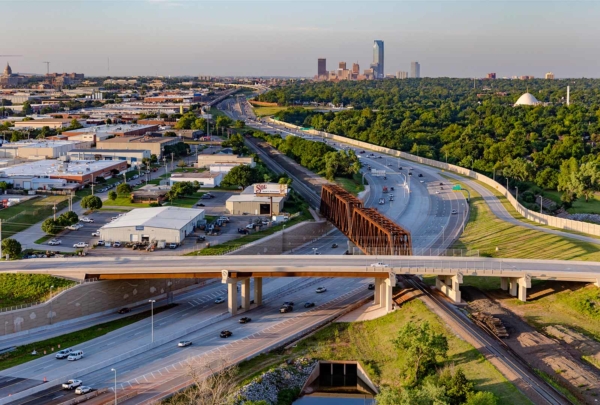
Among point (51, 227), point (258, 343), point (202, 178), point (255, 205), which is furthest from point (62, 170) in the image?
point (258, 343)

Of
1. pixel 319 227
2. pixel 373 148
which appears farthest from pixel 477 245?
pixel 373 148

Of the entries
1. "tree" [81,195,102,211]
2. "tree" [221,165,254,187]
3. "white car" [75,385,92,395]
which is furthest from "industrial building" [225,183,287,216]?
"white car" [75,385,92,395]

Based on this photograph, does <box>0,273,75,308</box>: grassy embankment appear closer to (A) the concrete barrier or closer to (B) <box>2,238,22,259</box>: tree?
(B) <box>2,238,22,259</box>: tree

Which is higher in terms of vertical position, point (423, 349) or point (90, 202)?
point (90, 202)

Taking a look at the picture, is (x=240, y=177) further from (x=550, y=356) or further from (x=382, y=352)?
(x=550, y=356)

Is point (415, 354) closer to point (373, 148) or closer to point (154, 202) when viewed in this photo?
point (154, 202)
